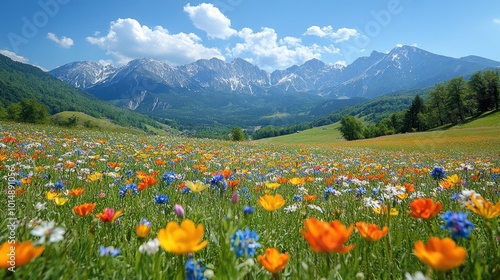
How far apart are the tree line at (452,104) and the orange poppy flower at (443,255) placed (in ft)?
311

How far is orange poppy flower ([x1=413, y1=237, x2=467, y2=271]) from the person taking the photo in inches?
37.6

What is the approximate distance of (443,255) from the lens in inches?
40.0

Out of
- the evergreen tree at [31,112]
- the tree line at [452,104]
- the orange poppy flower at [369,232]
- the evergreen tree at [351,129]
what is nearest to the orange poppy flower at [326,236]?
the orange poppy flower at [369,232]

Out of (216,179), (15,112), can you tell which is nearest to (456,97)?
(216,179)

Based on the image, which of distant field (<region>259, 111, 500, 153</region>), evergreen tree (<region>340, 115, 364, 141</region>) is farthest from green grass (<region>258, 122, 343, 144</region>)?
distant field (<region>259, 111, 500, 153</region>)

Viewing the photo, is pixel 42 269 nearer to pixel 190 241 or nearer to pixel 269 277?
pixel 190 241

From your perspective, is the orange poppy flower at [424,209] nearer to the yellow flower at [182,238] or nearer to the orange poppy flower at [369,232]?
the orange poppy flower at [369,232]

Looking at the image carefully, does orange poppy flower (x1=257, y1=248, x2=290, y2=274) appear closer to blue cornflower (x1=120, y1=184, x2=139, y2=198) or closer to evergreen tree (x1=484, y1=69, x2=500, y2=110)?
blue cornflower (x1=120, y1=184, x2=139, y2=198)

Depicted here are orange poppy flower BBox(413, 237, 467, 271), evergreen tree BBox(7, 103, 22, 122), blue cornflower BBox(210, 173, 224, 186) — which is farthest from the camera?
evergreen tree BBox(7, 103, 22, 122)

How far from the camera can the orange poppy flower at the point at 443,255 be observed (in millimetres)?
954

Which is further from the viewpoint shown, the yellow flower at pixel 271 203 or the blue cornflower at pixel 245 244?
the yellow flower at pixel 271 203

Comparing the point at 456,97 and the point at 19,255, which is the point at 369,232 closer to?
the point at 19,255

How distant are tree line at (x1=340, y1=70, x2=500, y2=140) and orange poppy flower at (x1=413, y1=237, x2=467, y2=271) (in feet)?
311

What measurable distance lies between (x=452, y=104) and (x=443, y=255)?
99.2m
